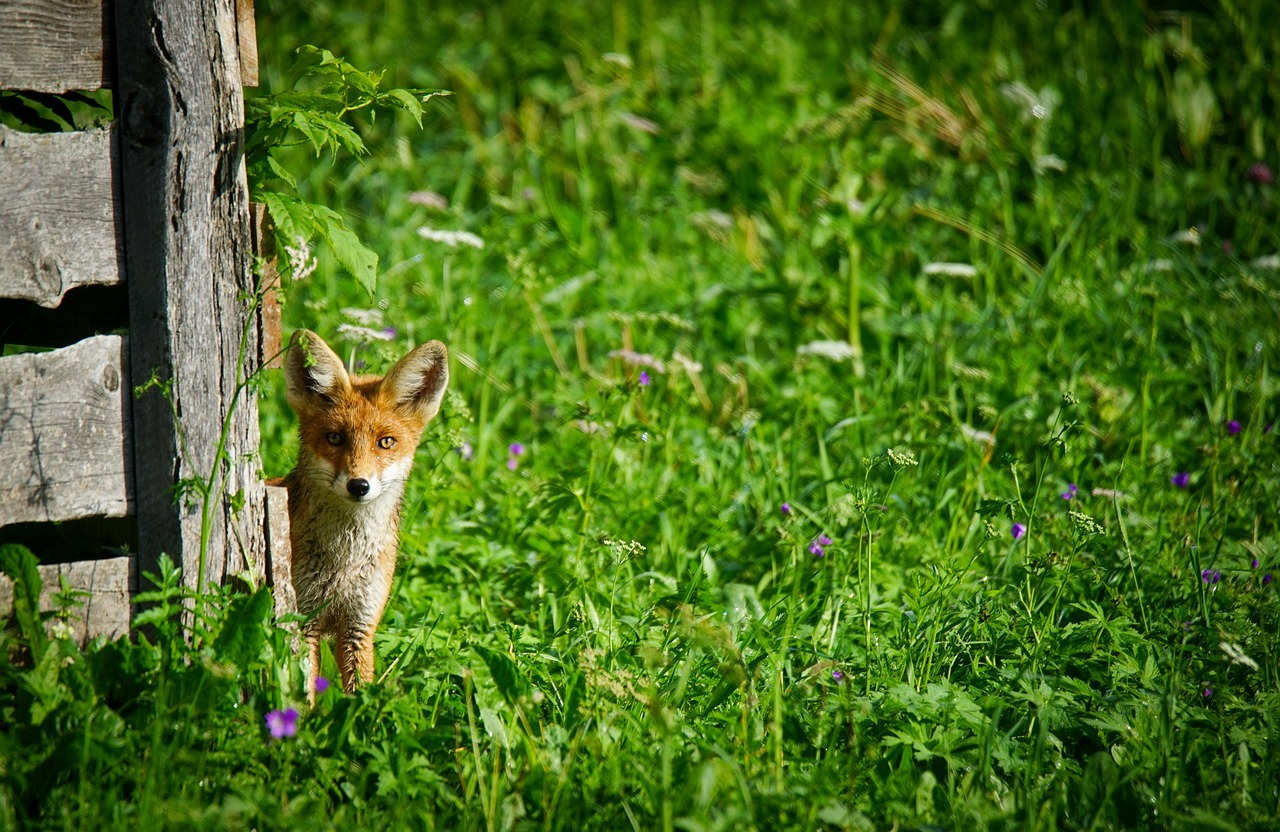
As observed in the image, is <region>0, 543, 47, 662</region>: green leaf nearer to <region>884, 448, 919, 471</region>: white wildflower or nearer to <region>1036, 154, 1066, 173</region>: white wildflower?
<region>884, 448, 919, 471</region>: white wildflower

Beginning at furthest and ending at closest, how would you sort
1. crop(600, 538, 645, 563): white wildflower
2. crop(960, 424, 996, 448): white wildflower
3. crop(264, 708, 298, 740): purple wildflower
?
crop(960, 424, 996, 448): white wildflower → crop(600, 538, 645, 563): white wildflower → crop(264, 708, 298, 740): purple wildflower

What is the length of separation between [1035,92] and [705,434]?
4.54m

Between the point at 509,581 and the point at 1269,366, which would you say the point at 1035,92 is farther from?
the point at 509,581

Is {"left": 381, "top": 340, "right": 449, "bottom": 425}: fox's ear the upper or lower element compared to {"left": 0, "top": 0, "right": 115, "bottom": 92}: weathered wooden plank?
lower

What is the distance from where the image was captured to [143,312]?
2.93 meters

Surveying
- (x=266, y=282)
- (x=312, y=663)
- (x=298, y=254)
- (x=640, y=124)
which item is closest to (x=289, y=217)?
(x=298, y=254)

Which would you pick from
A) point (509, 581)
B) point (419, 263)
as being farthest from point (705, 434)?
point (419, 263)

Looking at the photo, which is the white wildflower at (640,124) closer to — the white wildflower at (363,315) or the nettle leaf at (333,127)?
the white wildflower at (363,315)

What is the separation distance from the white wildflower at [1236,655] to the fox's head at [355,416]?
276 centimetres

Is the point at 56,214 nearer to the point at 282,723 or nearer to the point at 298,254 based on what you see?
the point at 298,254

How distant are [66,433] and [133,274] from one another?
0.49m

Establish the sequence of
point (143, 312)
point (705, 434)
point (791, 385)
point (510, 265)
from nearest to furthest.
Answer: point (143, 312) < point (510, 265) < point (705, 434) < point (791, 385)

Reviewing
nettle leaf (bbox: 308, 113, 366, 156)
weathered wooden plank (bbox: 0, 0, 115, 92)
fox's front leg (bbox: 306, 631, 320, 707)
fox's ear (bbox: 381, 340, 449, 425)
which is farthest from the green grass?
weathered wooden plank (bbox: 0, 0, 115, 92)

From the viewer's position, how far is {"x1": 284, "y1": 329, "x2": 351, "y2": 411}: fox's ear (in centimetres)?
350
